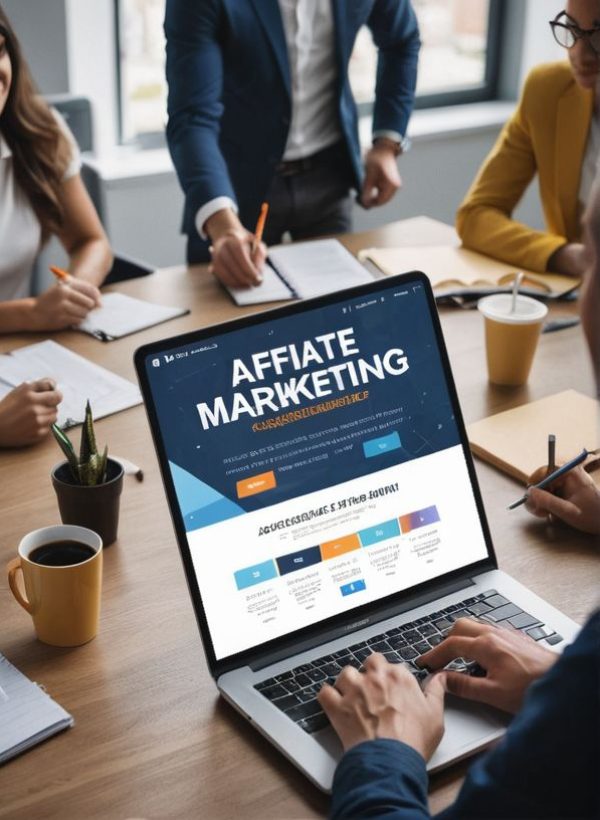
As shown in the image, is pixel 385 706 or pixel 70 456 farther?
pixel 70 456

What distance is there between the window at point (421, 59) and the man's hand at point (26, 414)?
228cm

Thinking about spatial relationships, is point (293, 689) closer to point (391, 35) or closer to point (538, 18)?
point (391, 35)

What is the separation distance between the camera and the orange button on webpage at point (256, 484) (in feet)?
3.61

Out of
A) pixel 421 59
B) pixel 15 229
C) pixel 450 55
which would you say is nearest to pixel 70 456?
pixel 15 229

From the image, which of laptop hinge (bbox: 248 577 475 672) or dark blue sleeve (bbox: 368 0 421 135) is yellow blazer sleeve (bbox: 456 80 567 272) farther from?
laptop hinge (bbox: 248 577 475 672)

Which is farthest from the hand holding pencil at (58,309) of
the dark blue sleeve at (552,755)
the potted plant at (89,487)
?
the dark blue sleeve at (552,755)

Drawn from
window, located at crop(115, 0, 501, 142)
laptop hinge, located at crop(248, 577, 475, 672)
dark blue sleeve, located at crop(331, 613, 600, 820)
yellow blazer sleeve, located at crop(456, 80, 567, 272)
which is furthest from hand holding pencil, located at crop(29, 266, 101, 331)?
window, located at crop(115, 0, 501, 142)

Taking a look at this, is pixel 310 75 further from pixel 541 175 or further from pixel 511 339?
pixel 511 339

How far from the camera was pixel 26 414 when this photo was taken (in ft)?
4.99

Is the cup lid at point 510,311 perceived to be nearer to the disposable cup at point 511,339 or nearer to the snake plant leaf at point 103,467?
the disposable cup at point 511,339

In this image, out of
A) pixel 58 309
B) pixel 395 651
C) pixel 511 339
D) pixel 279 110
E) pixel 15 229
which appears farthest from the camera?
pixel 279 110

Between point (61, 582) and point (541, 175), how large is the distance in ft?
5.53

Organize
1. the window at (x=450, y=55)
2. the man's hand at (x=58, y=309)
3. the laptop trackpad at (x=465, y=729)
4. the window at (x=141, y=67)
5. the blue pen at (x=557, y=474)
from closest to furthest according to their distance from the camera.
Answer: the laptop trackpad at (x=465, y=729)
the blue pen at (x=557, y=474)
the man's hand at (x=58, y=309)
the window at (x=141, y=67)
the window at (x=450, y=55)

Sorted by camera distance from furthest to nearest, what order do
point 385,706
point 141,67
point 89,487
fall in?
point 141,67 < point 89,487 < point 385,706
